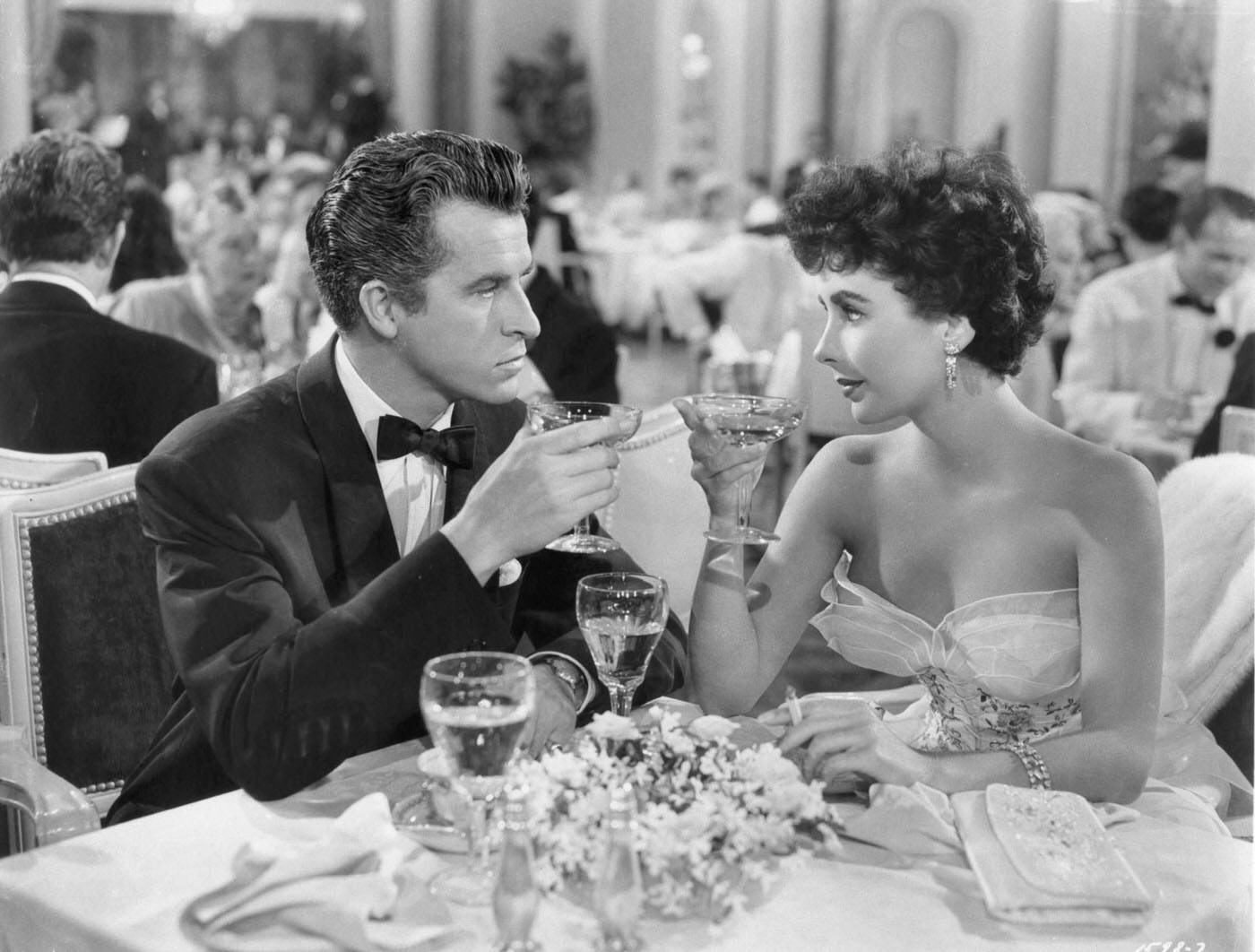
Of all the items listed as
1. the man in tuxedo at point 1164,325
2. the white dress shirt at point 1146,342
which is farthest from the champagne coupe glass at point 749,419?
the white dress shirt at point 1146,342

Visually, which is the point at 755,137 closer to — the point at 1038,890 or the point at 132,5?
the point at 132,5

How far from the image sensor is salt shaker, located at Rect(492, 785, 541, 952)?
120cm

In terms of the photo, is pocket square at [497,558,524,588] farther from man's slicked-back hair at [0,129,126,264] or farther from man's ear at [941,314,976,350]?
man's slicked-back hair at [0,129,126,264]

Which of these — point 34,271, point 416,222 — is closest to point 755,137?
point 34,271

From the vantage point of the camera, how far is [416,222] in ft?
6.24

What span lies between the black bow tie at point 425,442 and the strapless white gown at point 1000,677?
2.06ft

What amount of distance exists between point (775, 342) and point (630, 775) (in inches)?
274

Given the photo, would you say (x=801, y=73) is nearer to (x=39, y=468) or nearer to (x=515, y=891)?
(x=39, y=468)

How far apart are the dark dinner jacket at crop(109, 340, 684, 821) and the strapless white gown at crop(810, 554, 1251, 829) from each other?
0.32 m

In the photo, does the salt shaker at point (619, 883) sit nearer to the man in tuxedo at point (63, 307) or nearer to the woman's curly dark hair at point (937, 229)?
the woman's curly dark hair at point (937, 229)

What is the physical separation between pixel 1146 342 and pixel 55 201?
12.8 feet

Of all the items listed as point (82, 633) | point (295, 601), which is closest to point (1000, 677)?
point (295, 601)

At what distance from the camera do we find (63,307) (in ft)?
9.81

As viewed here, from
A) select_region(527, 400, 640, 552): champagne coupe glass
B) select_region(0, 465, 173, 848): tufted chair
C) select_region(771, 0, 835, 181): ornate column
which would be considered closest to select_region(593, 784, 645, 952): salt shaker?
select_region(527, 400, 640, 552): champagne coupe glass
